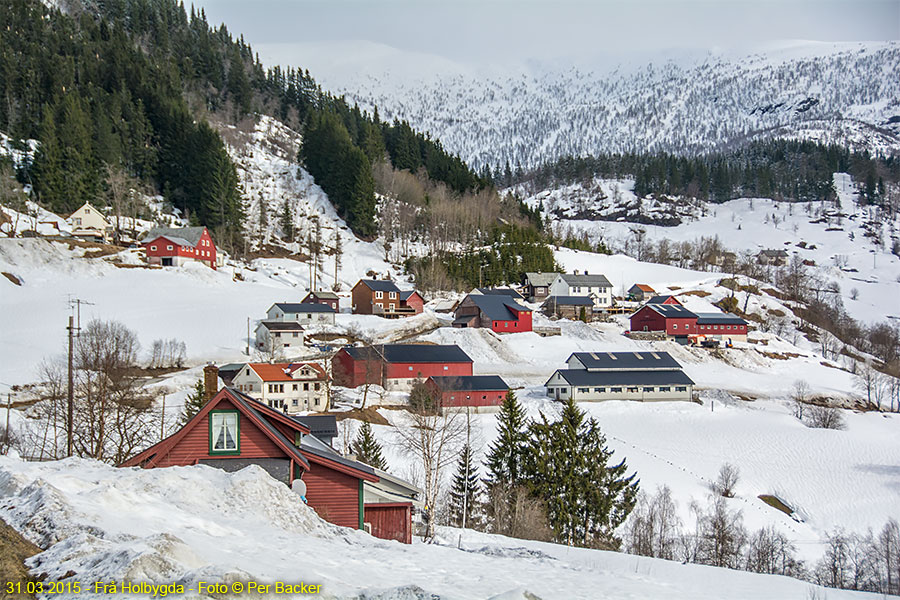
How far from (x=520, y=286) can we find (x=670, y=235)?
93.8 metres

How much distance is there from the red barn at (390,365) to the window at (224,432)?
121 ft

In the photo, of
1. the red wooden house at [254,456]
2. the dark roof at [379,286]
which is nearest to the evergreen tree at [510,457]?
the red wooden house at [254,456]

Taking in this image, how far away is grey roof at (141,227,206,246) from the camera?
7568 centimetres

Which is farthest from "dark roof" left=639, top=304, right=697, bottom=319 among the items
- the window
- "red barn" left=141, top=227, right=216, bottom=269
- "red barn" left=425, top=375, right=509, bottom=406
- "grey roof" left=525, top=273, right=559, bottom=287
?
the window

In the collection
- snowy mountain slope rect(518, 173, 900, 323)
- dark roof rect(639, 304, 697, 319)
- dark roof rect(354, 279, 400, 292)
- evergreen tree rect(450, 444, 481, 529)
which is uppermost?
snowy mountain slope rect(518, 173, 900, 323)

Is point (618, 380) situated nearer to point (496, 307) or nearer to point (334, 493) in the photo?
point (496, 307)

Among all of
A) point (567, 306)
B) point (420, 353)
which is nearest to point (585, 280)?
point (567, 306)

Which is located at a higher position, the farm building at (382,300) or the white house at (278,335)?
the farm building at (382,300)

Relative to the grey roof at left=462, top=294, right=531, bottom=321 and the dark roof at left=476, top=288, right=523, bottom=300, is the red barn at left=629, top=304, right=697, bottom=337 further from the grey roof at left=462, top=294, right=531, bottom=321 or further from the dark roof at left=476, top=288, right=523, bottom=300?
the dark roof at left=476, top=288, right=523, bottom=300

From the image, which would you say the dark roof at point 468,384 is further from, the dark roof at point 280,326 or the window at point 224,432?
the window at point 224,432

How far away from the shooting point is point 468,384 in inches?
1986

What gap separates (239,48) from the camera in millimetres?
154500

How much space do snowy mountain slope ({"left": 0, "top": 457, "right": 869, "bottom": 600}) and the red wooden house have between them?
86.5 inches

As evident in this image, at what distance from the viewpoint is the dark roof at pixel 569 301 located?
85.4m
